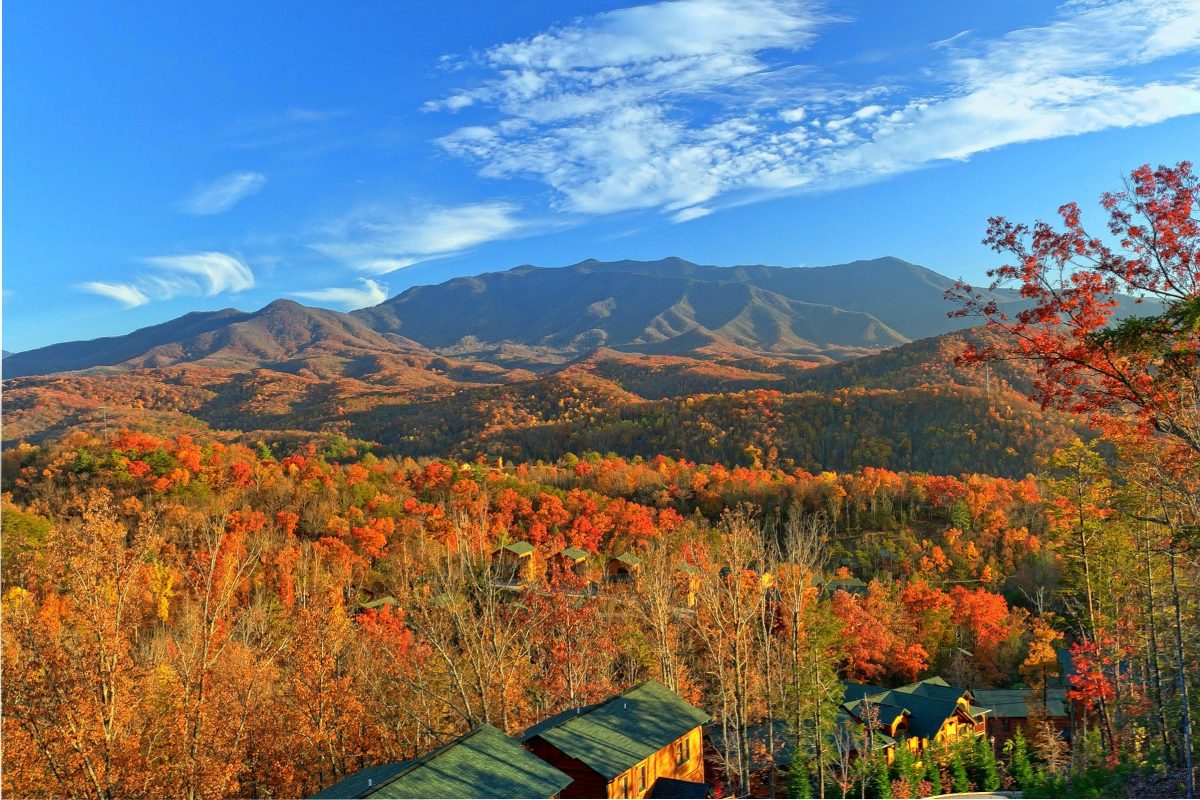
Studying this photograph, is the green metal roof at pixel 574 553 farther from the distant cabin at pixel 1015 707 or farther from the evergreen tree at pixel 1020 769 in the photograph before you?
the evergreen tree at pixel 1020 769

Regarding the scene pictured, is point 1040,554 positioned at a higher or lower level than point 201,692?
lower

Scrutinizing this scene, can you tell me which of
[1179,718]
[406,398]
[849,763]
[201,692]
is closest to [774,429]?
[849,763]

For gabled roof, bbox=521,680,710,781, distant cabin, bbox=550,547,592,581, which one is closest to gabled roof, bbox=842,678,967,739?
gabled roof, bbox=521,680,710,781

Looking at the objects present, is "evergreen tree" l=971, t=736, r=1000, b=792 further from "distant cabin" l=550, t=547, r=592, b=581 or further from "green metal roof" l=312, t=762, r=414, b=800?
"distant cabin" l=550, t=547, r=592, b=581

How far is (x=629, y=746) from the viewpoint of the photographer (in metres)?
19.3

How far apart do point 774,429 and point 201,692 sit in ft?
316

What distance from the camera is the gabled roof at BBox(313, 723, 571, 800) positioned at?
1385 centimetres

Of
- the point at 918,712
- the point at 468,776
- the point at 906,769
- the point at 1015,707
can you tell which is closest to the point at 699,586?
the point at 906,769

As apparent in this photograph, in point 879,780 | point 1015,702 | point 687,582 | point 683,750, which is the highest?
point 683,750

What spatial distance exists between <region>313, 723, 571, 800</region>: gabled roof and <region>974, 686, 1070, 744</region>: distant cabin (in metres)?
29.4

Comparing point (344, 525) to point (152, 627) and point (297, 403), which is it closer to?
point (152, 627)

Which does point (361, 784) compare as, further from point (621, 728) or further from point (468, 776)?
point (621, 728)

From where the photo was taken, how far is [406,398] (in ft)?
602

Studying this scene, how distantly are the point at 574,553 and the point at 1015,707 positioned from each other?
30135mm
